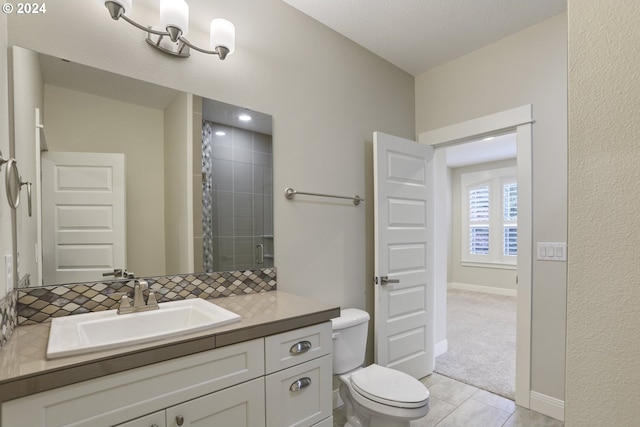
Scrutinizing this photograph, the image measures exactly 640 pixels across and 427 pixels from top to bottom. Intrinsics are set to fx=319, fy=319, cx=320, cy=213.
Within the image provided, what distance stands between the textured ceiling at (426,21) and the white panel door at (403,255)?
2.40ft

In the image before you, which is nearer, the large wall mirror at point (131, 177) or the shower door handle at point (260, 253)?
the large wall mirror at point (131, 177)

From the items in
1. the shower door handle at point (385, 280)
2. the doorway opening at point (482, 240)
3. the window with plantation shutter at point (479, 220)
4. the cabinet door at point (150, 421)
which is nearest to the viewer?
the cabinet door at point (150, 421)

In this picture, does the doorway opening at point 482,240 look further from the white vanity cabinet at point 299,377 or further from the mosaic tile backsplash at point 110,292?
the mosaic tile backsplash at point 110,292

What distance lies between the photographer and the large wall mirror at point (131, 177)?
50.0 inches

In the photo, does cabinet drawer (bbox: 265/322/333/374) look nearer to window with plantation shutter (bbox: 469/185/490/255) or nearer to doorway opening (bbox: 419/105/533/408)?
doorway opening (bbox: 419/105/533/408)

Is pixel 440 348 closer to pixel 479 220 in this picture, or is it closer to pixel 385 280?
pixel 385 280

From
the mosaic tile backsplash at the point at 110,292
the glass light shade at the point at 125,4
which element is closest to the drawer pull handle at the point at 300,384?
the mosaic tile backsplash at the point at 110,292

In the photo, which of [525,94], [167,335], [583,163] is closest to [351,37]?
[525,94]

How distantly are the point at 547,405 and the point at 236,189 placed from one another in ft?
Result: 8.10

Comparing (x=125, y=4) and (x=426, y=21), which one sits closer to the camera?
(x=125, y=4)

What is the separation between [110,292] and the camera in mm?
1363

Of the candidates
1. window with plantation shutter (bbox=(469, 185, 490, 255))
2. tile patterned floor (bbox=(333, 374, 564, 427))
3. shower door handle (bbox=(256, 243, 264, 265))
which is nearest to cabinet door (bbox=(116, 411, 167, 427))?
shower door handle (bbox=(256, 243, 264, 265))

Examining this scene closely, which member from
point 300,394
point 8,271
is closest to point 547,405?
point 300,394

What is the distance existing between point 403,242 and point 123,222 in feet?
6.19
